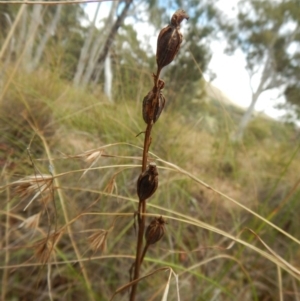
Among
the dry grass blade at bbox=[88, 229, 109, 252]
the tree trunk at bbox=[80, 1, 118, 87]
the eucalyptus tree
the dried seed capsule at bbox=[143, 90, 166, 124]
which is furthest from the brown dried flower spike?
the eucalyptus tree

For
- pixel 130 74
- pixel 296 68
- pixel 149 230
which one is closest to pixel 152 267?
pixel 149 230

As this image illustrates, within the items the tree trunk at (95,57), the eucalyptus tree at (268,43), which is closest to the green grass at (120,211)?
the tree trunk at (95,57)

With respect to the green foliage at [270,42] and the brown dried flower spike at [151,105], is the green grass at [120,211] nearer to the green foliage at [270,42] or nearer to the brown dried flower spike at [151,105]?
the brown dried flower spike at [151,105]

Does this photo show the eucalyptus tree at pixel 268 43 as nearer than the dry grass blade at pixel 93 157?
No

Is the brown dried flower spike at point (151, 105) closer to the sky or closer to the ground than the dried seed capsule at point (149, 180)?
closer to the sky

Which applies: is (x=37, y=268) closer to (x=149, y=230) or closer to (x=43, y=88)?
(x=149, y=230)

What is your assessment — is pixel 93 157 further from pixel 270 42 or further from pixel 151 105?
pixel 270 42
